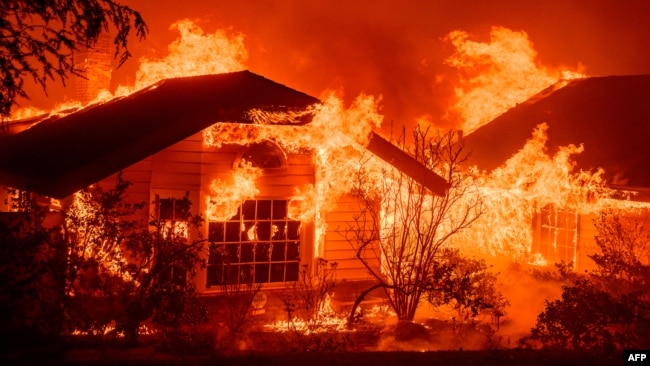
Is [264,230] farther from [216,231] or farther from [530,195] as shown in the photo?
[530,195]

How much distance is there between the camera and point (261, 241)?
11055mm

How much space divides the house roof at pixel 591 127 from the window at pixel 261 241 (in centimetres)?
806

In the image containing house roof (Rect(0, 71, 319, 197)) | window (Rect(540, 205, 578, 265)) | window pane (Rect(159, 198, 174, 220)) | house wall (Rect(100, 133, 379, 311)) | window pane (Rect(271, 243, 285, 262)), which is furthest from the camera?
window (Rect(540, 205, 578, 265))

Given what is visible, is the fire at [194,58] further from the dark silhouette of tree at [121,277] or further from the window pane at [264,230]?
the dark silhouette of tree at [121,277]

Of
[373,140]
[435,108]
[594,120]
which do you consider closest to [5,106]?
[373,140]

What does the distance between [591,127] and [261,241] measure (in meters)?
10.9

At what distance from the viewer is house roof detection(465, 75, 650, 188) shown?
47.4ft

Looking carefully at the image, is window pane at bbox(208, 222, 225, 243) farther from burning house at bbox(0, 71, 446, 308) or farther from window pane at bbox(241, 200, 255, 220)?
window pane at bbox(241, 200, 255, 220)

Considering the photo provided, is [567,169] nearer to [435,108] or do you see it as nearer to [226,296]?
[226,296]

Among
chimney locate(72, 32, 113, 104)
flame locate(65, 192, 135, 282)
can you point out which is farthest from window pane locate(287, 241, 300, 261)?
chimney locate(72, 32, 113, 104)

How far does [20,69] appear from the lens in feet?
20.8

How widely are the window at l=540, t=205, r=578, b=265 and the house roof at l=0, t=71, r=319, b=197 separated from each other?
768cm

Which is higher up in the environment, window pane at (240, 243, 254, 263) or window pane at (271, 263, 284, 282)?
→ window pane at (240, 243, 254, 263)

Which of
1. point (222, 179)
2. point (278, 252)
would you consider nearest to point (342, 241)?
point (278, 252)
